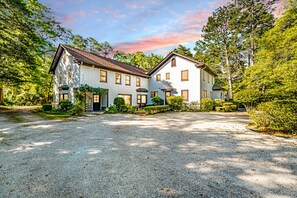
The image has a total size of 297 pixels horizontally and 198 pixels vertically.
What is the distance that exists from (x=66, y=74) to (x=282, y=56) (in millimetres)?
19624

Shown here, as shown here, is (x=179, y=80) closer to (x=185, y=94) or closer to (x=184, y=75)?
(x=184, y=75)

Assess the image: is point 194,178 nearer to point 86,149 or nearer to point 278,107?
point 86,149

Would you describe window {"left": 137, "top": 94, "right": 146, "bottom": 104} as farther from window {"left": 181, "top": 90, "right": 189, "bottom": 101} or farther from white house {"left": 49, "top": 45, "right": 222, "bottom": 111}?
window {"left": 181, "top": 90, "right": 189, "bottom": 101}

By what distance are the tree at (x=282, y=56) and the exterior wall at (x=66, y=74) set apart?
16239 millimetres

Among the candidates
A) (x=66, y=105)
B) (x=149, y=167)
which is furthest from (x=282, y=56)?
(x=66, y=105)

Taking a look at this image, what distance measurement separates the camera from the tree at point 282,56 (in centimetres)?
669

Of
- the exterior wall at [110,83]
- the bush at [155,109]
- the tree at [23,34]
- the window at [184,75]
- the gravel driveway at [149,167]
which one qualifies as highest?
the tree at [23,34]

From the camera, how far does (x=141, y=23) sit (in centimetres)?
1375

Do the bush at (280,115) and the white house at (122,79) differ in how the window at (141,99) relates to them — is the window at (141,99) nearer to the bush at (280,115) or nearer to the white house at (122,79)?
the white house at (122,79)

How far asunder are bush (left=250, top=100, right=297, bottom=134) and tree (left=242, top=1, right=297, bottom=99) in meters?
1.03

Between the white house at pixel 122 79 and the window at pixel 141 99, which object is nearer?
the white house at pixel 122 79

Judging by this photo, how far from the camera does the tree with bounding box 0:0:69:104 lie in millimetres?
12776

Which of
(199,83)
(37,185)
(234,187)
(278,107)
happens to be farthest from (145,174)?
(199,83)

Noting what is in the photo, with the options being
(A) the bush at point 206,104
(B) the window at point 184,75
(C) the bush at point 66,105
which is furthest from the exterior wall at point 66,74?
(A) the bush at point 206,104
